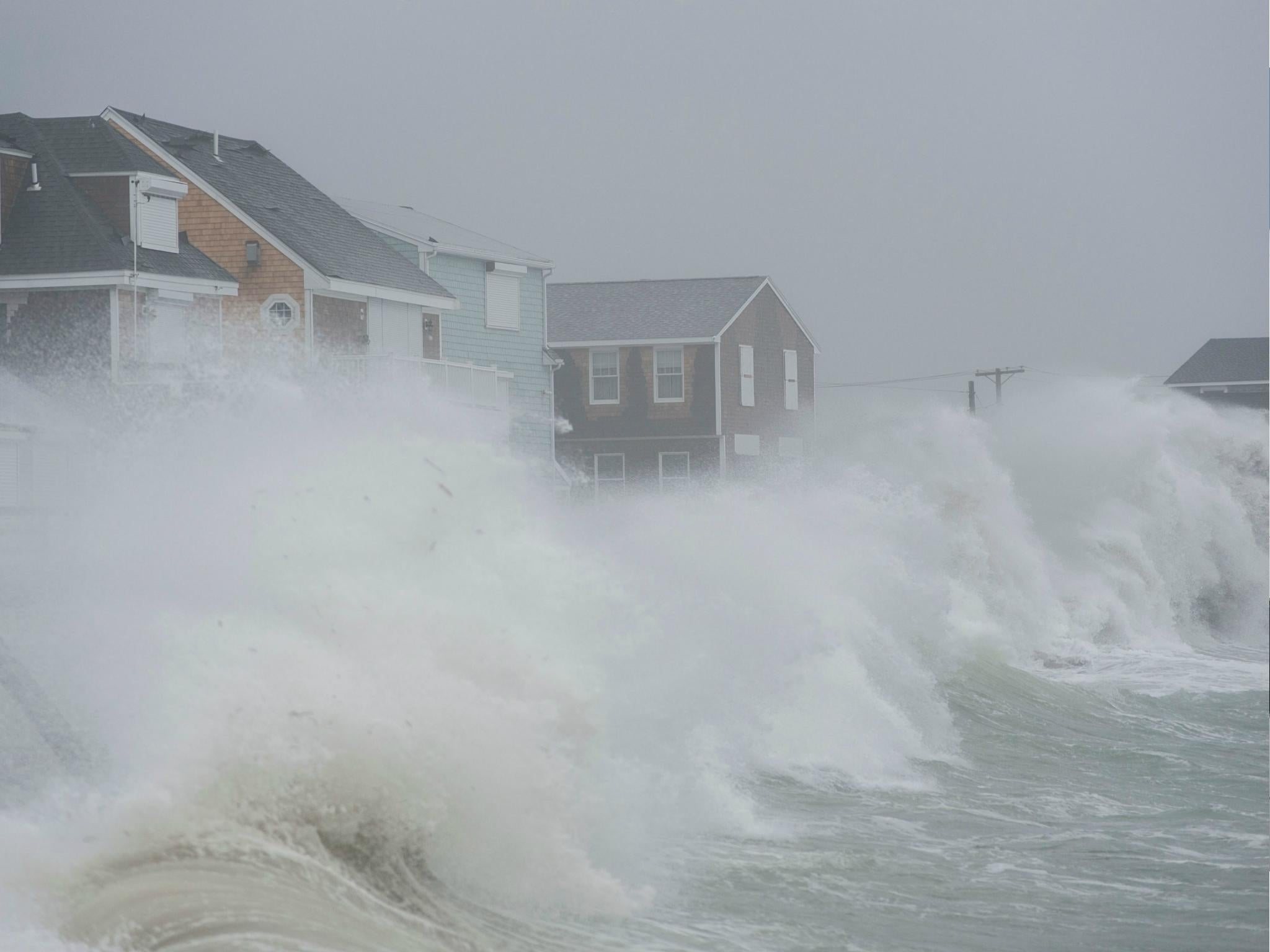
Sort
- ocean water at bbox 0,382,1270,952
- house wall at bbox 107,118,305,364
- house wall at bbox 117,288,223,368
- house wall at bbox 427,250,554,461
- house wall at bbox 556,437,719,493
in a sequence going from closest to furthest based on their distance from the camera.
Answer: ocean water at bbox 0,382,1270,952, house wall at bbox 117,288,223,368, house wall at bbox 107,118,305,364, house wall at bbox 427,250,554,461, house wall at bbox 556,437,719,493

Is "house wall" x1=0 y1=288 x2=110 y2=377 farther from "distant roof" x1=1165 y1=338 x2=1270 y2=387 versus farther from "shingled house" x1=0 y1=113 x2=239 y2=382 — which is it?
"distant roof" x1=1165 y1=338 x2=1270 y2=387

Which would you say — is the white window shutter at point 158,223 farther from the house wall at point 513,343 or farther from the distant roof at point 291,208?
the house wall at point 513,343

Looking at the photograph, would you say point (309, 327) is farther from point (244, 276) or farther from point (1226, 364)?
point (1226, 364)

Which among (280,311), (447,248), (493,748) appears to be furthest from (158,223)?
(493,748)

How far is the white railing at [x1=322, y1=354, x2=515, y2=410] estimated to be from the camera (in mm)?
27422

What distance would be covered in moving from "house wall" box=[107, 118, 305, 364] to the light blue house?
13.2 feet

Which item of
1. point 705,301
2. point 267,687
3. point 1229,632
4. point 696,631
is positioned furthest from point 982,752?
point 705,301

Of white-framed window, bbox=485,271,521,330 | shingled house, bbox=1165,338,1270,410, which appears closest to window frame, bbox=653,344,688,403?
white-framed window, bbox=485,271,521,330

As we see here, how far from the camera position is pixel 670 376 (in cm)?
4188

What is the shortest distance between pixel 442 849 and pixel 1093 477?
2161cm

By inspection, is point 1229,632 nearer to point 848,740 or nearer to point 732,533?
point 732,533

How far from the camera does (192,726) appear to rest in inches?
298

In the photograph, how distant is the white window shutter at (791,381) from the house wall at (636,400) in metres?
4.18

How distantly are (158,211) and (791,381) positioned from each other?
22.6m
